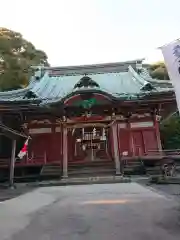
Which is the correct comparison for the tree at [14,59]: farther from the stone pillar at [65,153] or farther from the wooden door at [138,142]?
the wooden door at [138,142]

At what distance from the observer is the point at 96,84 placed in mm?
17828

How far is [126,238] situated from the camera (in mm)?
4602

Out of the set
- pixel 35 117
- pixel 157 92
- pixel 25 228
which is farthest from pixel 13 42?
pixel 25 228

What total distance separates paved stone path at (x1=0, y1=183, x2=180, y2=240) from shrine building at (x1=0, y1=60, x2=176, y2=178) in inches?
312

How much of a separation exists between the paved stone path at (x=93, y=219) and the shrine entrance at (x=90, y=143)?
9604 mm

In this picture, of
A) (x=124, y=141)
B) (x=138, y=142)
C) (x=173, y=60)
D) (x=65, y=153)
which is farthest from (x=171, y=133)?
(x=173, y=60)

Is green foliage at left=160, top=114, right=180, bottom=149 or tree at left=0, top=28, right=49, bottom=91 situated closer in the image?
green foliage at left=160, top=114, right=180, bottom=149

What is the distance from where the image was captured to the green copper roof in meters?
18.8

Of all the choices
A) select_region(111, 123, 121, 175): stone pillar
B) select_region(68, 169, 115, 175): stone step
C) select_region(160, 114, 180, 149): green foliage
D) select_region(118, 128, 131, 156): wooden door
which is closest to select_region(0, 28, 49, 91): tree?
select_region(118, 128, 131, 156): wooden door

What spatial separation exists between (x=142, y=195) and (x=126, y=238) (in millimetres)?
4513

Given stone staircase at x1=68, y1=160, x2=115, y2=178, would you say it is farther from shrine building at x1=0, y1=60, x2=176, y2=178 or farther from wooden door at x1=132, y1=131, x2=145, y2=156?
wooden door at x1=132, y1=131, x2=145, y2=156

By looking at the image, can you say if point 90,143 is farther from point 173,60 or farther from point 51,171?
point 173,60

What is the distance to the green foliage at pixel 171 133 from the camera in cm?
2447

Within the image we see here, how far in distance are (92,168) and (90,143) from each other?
8.25 feet
